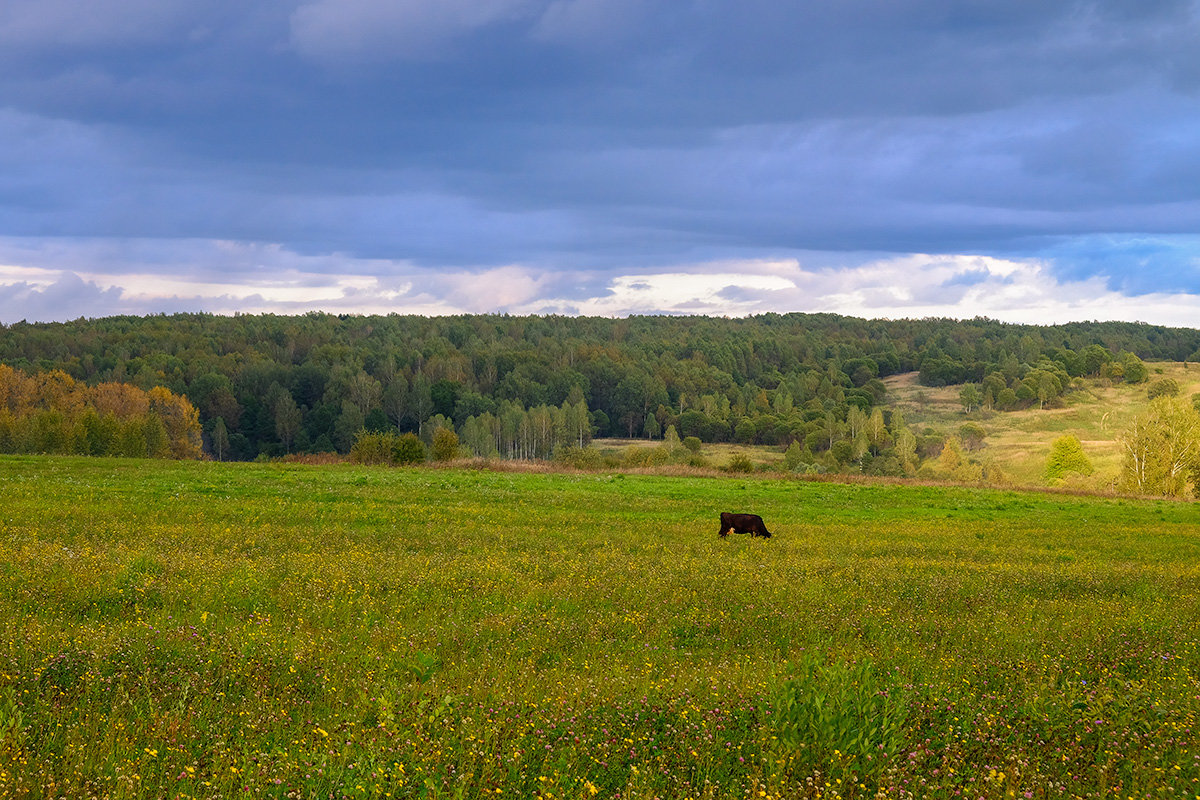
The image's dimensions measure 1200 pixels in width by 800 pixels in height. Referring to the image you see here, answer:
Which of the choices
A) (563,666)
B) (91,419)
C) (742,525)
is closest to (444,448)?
(742,525)

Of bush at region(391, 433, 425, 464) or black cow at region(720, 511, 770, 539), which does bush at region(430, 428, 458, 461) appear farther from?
black cow at region(720, 511, 770, 539)

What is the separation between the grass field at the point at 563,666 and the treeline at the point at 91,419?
208ft

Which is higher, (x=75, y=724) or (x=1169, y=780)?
(x=75, y=724)

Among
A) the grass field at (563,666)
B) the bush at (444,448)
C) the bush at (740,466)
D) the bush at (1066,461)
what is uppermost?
the grass field at (563,666)

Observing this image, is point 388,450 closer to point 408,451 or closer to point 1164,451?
point 408,451

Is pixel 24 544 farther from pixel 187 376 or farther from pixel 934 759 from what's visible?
pixel 187 376

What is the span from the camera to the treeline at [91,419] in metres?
77.2

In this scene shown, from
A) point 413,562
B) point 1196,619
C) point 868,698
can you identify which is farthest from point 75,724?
point 1196,619

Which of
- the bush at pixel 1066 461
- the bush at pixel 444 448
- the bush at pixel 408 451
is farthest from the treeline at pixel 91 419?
the bush at pixel 1066 461

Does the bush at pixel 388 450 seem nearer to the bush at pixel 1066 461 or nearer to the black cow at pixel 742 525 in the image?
the black cow at pixel 742 525

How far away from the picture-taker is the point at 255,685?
8.19m

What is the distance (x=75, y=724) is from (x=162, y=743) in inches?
32.6

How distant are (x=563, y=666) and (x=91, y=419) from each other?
89262 mm

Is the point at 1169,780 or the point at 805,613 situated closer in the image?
the point at 1169,780
